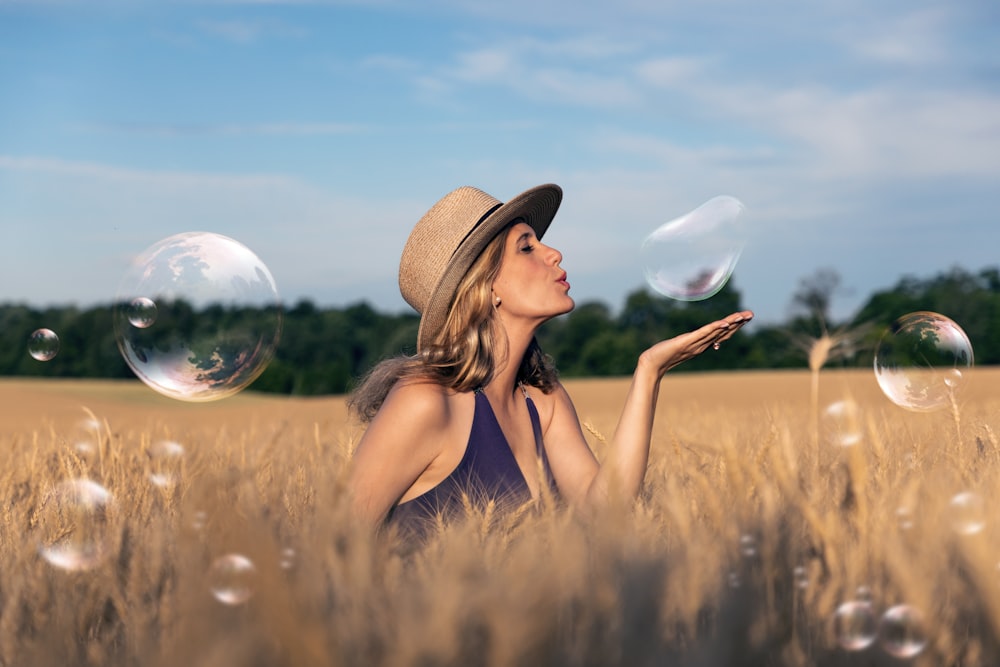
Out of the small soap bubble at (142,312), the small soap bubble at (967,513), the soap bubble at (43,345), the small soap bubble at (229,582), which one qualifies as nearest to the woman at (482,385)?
the small soap bubble at (967,513)

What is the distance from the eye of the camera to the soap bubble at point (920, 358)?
5422mm

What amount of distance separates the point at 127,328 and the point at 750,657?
485cm

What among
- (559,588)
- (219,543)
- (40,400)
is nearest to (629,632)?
(559,588)

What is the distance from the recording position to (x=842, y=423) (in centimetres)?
404

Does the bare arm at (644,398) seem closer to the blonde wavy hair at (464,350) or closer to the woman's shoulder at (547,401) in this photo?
the woman's shoulder at (547,401)

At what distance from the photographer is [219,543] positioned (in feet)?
5.21

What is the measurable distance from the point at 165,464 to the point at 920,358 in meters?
4.24

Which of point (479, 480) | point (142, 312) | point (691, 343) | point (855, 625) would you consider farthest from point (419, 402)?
point (142, 312)

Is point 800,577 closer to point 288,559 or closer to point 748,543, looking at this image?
point 748,543

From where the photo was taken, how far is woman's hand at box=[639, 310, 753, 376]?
122 inches

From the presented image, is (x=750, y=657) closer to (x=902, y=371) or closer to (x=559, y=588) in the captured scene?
(x=559, y=588)

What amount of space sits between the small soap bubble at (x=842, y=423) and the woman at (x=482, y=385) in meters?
0.52

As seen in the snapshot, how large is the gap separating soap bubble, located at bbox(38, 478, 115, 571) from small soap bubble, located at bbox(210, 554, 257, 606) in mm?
728

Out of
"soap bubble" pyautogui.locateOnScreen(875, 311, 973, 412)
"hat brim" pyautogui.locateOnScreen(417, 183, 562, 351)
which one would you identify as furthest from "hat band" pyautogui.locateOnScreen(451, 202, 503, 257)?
"soap bubble" pyautogui.locateOnScreen(875, 311, 973, 412)
